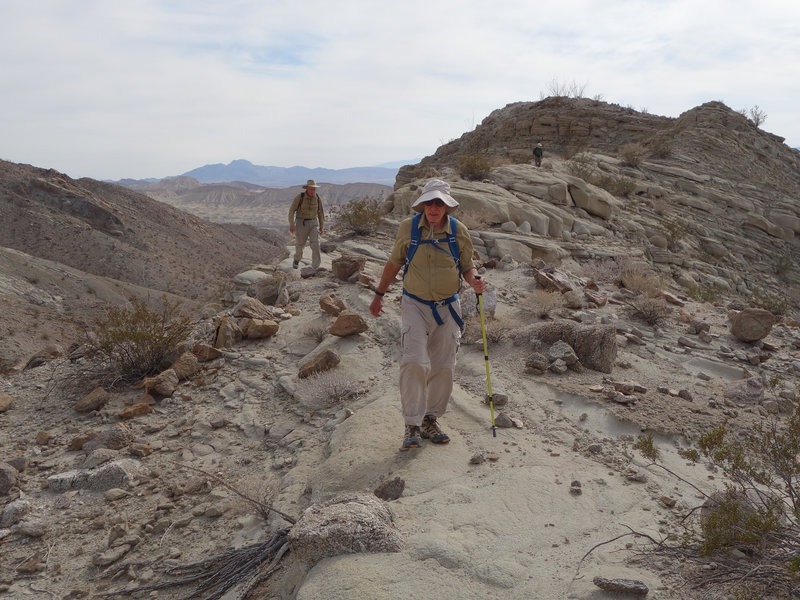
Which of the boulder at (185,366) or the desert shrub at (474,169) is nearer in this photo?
the boulder at (185,366)

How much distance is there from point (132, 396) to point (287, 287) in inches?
126

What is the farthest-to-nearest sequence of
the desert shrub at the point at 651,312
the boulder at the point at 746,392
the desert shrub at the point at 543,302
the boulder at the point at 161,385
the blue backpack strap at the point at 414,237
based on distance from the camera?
1. the desert shrub at the point at 651,312
2. the desert shrub at the point at 543,302
3. the boulder at the point at 161,385
4. the boulder at the point at 746,392
5. the blue backpack strap at the point at 414,237

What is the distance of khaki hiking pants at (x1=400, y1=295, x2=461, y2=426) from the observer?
12.2ft

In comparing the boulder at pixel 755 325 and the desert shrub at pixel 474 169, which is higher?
the desert shrub at pixel 474 169

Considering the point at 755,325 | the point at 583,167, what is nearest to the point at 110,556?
the point at 755,325

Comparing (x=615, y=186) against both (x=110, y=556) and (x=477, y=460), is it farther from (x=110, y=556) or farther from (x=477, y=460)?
(x=110, y=556)

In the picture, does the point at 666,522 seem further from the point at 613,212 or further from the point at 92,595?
the point at 613,212

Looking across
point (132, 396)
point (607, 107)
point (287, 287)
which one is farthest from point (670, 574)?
point (607, 107)

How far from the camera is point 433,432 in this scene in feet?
12.9

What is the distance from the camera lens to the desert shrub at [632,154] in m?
20.6

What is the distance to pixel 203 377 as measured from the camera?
5746mm

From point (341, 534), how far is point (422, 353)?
142cm

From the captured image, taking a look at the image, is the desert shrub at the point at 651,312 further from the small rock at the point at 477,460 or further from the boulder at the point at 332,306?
the small rock at the point at 477,460

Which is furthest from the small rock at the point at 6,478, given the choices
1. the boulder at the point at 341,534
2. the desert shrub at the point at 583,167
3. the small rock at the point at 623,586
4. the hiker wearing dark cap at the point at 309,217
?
the desert shrub at the point at 583,167
